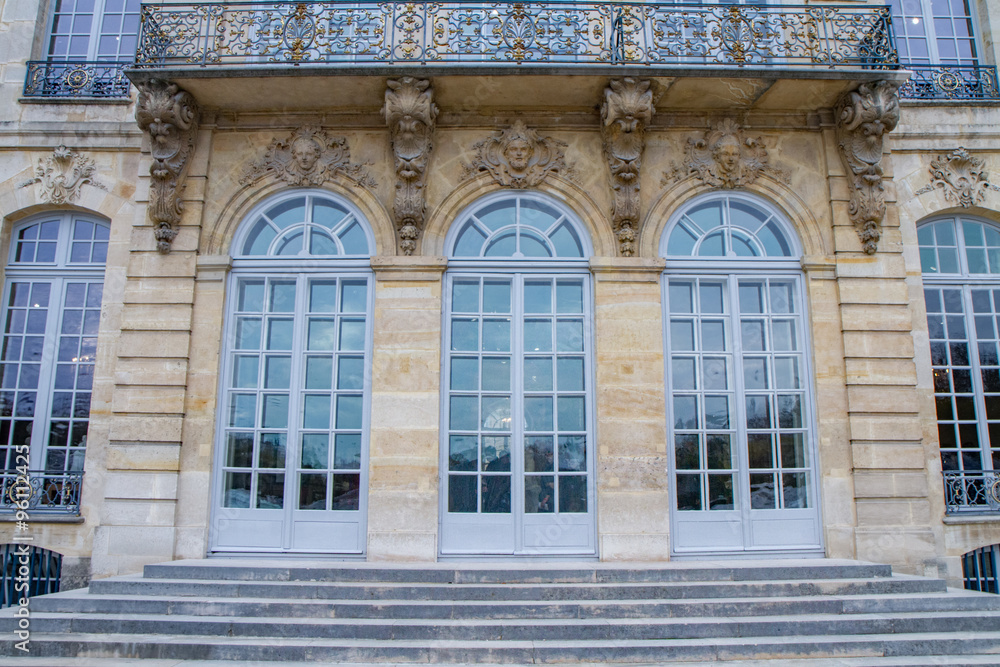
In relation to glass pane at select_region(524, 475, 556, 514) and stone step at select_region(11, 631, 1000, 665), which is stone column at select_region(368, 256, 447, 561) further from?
stone step at select_region(11, 631, 1000, 665)

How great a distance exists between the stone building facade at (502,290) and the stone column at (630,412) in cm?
3

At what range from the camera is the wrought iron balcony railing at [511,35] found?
6.90 meters

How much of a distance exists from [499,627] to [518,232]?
3906 millimetres

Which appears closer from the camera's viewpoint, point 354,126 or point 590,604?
point 590,604

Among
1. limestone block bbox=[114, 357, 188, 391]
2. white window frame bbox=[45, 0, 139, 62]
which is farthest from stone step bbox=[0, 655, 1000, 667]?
white window frame bbox=[45, 0, 139, 62]

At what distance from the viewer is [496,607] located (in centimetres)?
545

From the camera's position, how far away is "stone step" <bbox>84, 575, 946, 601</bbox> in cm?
566

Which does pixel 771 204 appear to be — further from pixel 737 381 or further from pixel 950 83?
pixel 950 83

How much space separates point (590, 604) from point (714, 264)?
145 inches

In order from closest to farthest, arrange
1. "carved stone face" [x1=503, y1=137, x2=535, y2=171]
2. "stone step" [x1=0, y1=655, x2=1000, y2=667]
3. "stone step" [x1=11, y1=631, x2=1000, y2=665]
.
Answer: "stone step" [x1=0, y1=655, x2=1000, y2=667] → "stone step" [x1=11, y1=631, x2=1000, y2=665] → "carved stone face" [x1=503, y1=137, x2=535, y2=171]

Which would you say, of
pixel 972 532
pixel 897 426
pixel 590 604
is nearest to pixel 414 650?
pixel 590 604

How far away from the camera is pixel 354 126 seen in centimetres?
734

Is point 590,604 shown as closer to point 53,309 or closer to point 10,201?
point 53,309

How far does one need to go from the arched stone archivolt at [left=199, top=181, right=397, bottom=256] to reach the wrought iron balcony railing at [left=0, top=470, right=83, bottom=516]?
2.69 m
